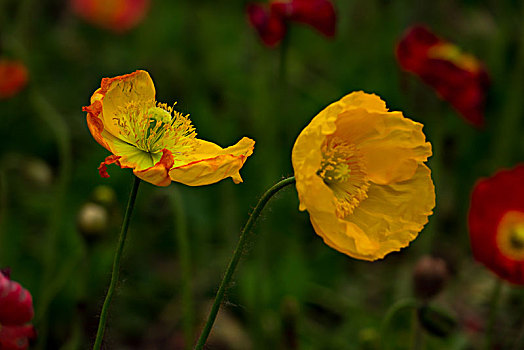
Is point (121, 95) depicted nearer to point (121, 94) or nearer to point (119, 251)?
point (121, 94)

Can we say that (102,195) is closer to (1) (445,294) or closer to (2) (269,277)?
(2) (269,277)

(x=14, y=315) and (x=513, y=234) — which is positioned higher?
(x=14, y=315)

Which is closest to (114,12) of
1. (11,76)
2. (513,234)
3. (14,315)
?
(11,76)

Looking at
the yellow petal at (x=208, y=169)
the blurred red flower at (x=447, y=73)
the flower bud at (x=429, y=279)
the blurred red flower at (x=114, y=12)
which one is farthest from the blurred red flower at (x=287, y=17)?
the blurred red flower at (x=114, y=12)

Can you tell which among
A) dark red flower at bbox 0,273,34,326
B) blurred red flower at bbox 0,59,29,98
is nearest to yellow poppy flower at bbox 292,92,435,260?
dark red flower at bbox 0,273,34,326

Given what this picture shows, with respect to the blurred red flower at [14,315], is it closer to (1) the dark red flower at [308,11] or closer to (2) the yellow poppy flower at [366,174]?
(2) the yellow poppy flower at [366,174]

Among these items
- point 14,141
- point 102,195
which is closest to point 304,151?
point 102,195

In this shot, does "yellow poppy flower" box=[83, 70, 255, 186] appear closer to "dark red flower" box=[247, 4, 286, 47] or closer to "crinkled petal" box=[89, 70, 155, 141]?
"crinkled petal" box=[89, 70, 155, 141]
